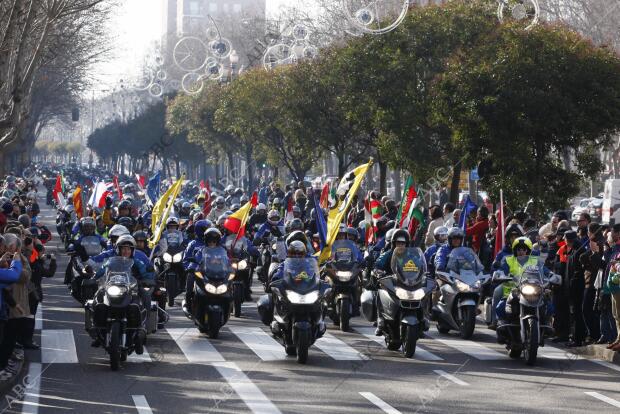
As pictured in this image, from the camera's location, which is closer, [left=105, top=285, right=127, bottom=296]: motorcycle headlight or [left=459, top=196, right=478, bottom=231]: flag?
[left=105, top=285, right=127, bottom=296]: motorcycle headlight

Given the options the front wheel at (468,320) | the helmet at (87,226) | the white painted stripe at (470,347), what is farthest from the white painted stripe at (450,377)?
the helmet at (87,226)

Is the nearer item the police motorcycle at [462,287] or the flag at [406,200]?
the police motorcycle at [462,287]

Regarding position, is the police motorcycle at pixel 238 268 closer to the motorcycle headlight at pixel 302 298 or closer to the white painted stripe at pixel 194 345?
the white painted stripe at pixel 194 345

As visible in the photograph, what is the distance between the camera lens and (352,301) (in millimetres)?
19906

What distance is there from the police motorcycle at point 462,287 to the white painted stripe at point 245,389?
357 cm

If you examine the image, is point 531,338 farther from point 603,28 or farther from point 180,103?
point 180,103

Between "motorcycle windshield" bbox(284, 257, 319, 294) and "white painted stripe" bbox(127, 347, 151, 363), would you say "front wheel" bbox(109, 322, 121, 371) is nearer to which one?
"white painted stripe" bbox(127, 347, 151, 363)

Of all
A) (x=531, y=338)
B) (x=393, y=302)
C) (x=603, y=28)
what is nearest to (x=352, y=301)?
(x=393, y=302)

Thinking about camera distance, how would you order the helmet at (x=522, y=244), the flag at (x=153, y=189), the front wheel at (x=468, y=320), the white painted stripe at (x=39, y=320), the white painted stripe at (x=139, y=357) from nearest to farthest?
the white painted stripe at (x=139, y=357) < the helmet at (x=522, y=244) < the front wheel at (x=468, y=320) < the white painted stripe at (x=39, y=320) < the flag at (x=153, y=189)

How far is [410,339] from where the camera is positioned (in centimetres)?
1645

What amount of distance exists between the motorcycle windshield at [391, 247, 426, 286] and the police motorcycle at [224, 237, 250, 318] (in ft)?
15.5

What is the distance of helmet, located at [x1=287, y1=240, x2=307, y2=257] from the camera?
1655 centimetres

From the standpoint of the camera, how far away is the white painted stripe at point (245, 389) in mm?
12758

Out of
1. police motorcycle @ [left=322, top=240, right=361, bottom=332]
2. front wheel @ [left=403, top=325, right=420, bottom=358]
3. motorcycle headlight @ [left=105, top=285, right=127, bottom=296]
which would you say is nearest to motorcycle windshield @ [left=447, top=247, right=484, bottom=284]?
front wheel @ [left=403, top=325, right=420, bottom=358]
